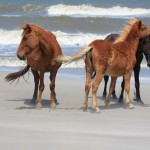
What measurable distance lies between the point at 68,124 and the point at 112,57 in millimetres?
1772

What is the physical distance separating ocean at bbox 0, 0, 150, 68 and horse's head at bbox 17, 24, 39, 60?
578 mm

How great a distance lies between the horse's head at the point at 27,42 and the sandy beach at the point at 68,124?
977mm

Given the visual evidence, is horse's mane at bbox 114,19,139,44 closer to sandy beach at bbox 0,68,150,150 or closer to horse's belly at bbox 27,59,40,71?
sandy beach at bbox 0,68,150,150

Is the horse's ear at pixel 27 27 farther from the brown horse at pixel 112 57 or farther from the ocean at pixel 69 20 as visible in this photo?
the brown horse at pixel 112 57

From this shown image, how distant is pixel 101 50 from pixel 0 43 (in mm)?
13268

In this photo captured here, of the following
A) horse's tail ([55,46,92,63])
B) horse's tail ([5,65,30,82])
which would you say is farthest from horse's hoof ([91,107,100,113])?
horse's tail ([5,65,30,82])

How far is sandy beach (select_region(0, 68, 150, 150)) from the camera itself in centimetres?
681

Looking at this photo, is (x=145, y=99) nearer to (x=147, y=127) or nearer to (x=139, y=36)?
(x=139, y=36)

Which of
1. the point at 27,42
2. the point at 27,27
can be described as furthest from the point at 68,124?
the point at 27,27

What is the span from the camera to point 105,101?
10070 millimetres

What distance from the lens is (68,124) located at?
8164mm

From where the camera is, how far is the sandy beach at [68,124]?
681 centimetres

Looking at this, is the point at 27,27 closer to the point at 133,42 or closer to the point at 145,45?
the point at 133,42

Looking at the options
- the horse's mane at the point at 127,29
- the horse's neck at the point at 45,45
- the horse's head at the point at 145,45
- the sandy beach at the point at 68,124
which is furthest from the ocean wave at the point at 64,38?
the horse's neck at the point at 45,45
